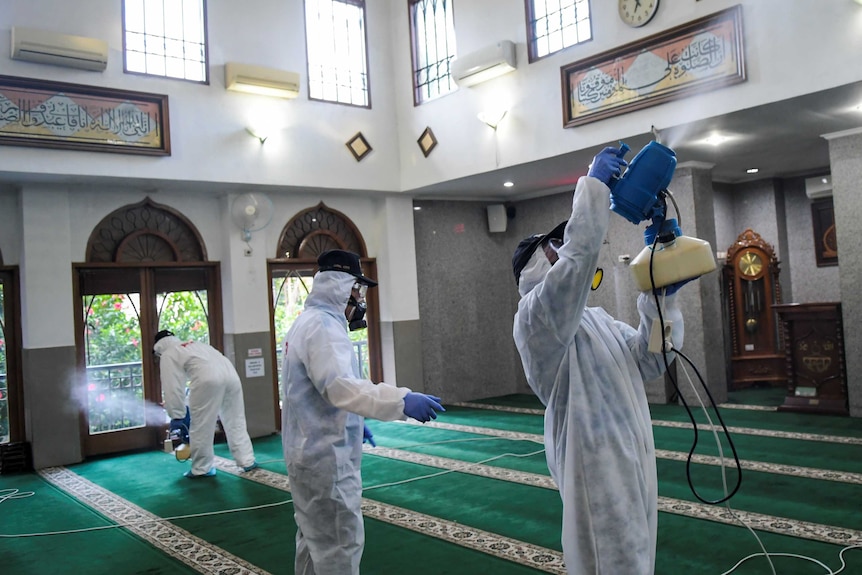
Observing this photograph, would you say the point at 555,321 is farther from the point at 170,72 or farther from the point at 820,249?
the point at 820,249

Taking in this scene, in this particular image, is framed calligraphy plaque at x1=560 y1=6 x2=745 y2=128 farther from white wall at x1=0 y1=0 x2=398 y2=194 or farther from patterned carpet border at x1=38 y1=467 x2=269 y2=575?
patterned carpet border at x1=38 y1=467 x2=269 y2=575

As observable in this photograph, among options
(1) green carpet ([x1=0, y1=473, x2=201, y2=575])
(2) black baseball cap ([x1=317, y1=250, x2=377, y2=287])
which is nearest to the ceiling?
(2) black baseball cap ([x1=317, y1=250, x2=377, y2=287])

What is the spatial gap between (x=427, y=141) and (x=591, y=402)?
6159mm

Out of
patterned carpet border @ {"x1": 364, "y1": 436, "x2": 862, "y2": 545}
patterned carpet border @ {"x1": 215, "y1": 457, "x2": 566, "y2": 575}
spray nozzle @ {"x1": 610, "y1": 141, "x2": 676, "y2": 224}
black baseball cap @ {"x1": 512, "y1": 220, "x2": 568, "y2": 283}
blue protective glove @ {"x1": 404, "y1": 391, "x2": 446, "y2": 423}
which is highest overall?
spray nozzle @ {"x1": 610, "y1": 141, "x2": 676, "y2": 224}

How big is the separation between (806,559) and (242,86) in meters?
6.00

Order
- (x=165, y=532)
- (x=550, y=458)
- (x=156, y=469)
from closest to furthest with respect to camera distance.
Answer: (x=550, y=458) < (x=165, y=532) < (x=156, y=469)

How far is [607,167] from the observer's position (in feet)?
6.51

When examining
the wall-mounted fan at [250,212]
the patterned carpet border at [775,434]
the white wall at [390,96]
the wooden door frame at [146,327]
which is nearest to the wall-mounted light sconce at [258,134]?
the white wall at [390,96]

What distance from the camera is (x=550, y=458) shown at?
2197 millimetres

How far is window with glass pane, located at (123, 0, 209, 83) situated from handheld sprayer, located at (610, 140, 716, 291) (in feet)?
19.1

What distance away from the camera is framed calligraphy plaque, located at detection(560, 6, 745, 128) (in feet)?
17.6

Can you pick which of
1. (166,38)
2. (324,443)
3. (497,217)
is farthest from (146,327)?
(324,443)

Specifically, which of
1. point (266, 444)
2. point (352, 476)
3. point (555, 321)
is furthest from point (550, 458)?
point (266, 444)

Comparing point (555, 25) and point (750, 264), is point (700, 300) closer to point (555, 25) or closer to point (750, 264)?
point (750, 264)
